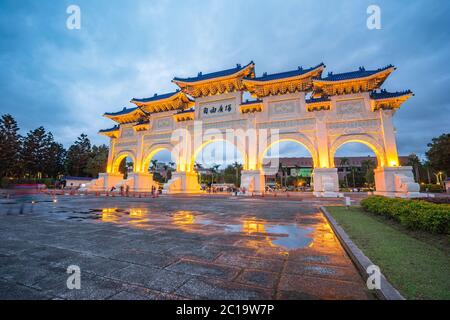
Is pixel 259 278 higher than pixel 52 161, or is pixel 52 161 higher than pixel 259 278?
pixel 52 161

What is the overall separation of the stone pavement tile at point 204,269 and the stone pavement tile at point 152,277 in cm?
15

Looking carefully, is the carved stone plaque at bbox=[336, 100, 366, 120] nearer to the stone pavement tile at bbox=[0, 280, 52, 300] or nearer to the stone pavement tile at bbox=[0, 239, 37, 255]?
the stone pavement tile at bbox=[0, 239, 37, 255]

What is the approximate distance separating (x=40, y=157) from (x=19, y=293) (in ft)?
198

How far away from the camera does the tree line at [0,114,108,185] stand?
41.1 m

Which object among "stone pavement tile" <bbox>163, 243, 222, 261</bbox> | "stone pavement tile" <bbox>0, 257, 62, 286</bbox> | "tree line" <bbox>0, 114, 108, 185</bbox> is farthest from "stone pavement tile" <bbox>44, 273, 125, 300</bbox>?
"tree line" <bbox>0, 114, 108, 185</bbox>

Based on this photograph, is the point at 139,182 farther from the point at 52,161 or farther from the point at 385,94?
the point at 52,161

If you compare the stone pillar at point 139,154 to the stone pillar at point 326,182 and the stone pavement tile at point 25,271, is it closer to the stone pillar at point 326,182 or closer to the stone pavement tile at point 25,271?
the stone pillar at point 326,182

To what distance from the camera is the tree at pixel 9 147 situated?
39.5 meters

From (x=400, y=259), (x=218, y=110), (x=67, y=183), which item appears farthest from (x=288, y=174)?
(x=400, y=259)

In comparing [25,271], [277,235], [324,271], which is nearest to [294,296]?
[324,271]

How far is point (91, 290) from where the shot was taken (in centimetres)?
218

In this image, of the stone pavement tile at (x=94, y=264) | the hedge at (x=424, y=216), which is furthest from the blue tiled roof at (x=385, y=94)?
the stone pavement tile at (x=94, y=264)
